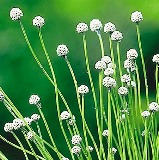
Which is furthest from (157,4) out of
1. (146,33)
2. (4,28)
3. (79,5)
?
(4,28)

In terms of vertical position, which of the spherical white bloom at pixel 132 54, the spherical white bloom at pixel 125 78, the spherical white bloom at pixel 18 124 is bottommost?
the spherical white bloom at pixel 18 124

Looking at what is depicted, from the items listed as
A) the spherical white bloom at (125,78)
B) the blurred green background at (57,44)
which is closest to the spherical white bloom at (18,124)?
the spherical white bloom at (125,78)

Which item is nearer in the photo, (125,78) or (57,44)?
(125,78)

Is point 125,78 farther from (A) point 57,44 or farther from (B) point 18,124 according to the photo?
(A) point 57,44

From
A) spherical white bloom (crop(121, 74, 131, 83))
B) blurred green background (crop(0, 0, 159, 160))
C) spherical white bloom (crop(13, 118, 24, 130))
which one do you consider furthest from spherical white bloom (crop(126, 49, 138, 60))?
blurred green background (crop(0, 0, 159, 160))

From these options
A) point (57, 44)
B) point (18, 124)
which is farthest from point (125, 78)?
point (57, 44)

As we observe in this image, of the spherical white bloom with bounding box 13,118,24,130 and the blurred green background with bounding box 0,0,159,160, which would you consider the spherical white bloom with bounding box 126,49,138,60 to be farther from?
the blurred green background with bounding box 0,0,159,160

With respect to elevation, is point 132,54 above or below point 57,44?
below

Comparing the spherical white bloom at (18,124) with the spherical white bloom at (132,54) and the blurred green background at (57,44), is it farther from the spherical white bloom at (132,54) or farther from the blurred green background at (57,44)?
the blurred green background at (57,44)
